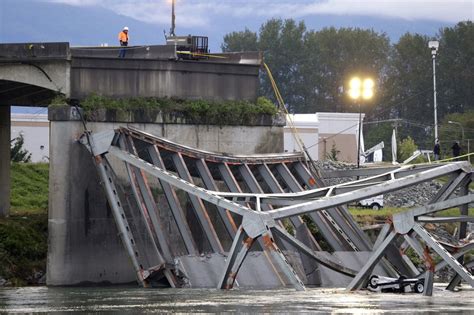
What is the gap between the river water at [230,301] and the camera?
43.2 meters

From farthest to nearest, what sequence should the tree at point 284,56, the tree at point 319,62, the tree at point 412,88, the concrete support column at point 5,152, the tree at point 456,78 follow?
1. the tree at point 284,56
2. the tree at point 319,62
3. the tree at point 412,88
4. the tree at point 456,78
5. the concrete support column at point 5,152

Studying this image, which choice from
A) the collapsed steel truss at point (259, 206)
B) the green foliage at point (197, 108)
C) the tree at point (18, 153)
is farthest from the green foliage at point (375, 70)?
the collapsed steel truss at point (259, 206)

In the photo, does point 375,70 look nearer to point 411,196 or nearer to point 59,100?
point 411,196

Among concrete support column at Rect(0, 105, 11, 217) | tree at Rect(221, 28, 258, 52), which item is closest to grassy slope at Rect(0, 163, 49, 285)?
concrete support column at Rect(0, 105, 11, 217)

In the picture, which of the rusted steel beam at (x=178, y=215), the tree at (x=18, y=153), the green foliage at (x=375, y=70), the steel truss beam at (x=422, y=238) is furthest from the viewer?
the green foliage at (x=375, y=70)

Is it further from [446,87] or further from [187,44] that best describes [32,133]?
[446,87]

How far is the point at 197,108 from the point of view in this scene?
64.4 meters

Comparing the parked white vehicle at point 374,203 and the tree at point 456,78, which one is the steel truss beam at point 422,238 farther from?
the tree at point 456,78

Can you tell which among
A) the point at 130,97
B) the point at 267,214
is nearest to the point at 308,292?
the point at 267,214

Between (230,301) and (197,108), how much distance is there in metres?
18.7

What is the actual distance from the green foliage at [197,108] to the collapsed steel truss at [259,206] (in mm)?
2059

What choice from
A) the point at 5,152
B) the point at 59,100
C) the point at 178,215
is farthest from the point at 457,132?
the point at 178,215

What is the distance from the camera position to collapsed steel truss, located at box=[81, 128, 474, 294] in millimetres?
52000

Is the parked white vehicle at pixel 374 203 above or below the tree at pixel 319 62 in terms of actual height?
below
